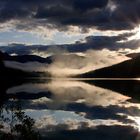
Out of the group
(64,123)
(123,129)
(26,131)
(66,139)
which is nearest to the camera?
(26,131)

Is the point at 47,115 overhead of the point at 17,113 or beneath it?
overhead

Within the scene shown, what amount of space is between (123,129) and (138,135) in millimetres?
3841

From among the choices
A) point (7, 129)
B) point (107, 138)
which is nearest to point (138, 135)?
point (107, 138)

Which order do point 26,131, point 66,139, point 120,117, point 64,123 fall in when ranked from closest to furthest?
point 26,131 → point 66,139 → point 64,123 → point 120,117

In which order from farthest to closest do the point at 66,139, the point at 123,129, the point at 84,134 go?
the point at 123,129 → the point at 84,134 → the point at 66,139

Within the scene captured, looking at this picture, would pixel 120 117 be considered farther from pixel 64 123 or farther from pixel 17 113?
pixel 17 113

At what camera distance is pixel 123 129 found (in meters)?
44.7

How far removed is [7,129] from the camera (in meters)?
39.7

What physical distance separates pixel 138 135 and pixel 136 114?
19211 mm

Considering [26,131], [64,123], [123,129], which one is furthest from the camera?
[64,123]

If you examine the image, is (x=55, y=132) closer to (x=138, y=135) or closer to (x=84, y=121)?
(x=138, y=135)

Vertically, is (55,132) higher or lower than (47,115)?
lower

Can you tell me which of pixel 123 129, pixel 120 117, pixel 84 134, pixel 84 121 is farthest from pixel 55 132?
pixel 120 117

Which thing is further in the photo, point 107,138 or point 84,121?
point 84,121
